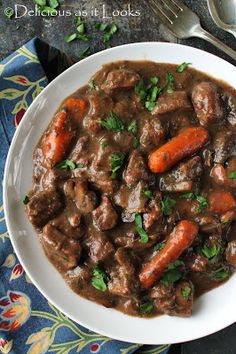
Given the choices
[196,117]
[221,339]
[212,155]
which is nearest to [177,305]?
[221,339]

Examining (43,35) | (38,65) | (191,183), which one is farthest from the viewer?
(43,35)

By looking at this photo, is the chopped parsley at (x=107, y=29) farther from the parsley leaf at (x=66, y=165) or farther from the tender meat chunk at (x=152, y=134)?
the parsley leaf at (x=66, y=165)

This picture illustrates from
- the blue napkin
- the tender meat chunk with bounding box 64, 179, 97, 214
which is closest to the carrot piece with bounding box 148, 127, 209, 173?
the tender meat chunk with bounding box 64, 179, 97, 214

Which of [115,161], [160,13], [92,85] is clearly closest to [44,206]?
[115,161]

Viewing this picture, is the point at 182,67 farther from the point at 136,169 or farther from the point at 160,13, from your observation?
the point at 136,169

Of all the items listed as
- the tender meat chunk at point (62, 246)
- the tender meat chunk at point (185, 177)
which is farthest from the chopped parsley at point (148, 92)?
the tender meat chunk at point (62, 246)

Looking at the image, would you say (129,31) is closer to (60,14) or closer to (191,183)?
(60,14)
